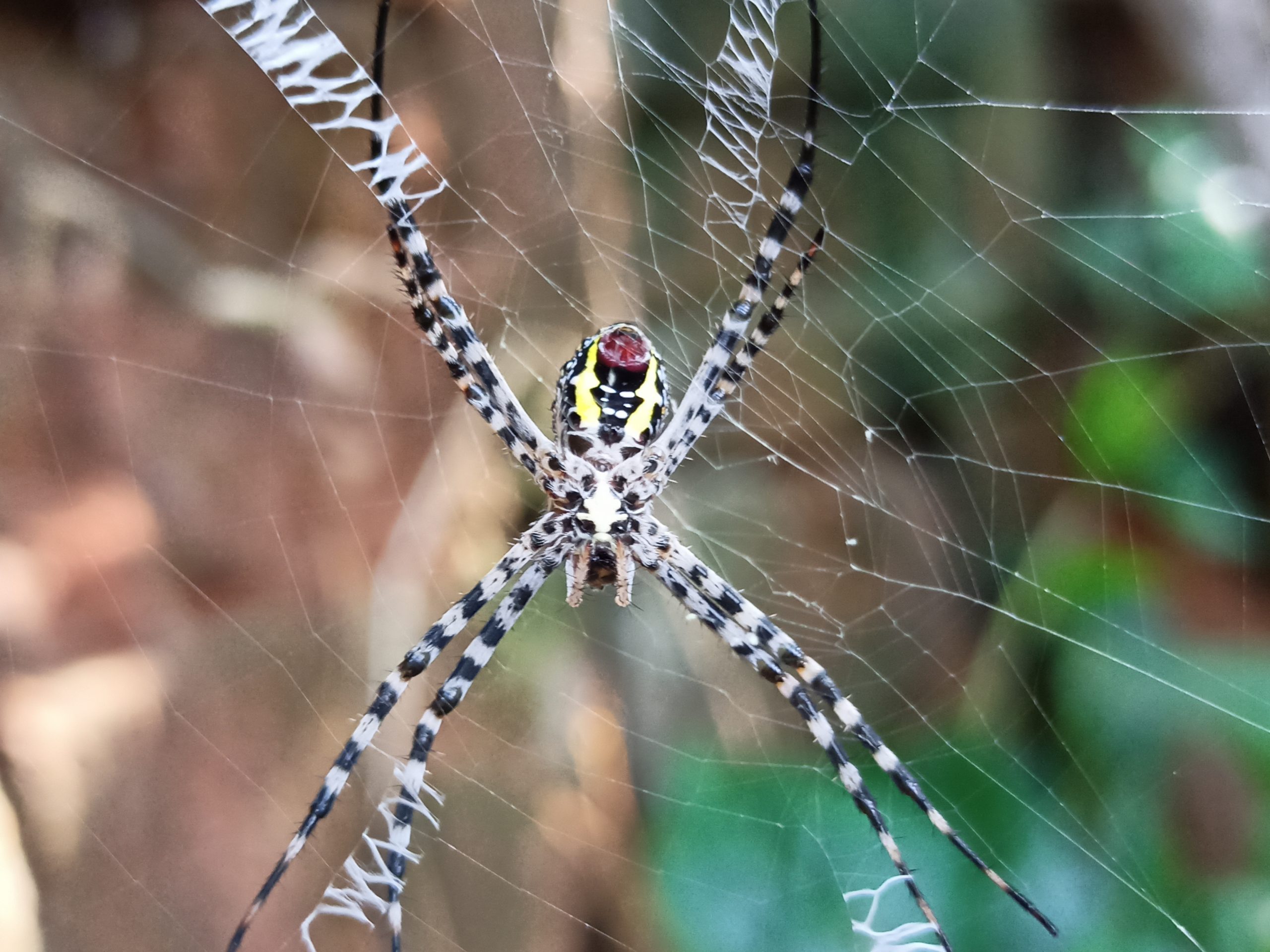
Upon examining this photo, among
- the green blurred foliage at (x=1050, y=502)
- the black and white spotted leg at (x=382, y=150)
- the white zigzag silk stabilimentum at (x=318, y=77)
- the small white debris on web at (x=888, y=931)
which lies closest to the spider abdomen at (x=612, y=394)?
the black and white spotted leg at (x=382, y=150)

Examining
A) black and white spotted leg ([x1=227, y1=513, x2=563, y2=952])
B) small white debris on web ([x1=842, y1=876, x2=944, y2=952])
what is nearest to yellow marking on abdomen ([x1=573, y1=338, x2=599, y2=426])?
black and white spotted leg ([x1=227, y1=513, x2=563, y2=952])

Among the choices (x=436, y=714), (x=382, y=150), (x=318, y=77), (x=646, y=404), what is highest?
(x=318, y=77)

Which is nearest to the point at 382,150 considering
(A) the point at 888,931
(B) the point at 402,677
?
(B) the point at 402,677

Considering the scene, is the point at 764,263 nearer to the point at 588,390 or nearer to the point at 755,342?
the point at 755,342

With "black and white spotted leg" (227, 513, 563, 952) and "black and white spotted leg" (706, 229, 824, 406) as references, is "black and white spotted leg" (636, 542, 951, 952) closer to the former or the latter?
"black and white spotted leg" (227, 513, 563, 952)

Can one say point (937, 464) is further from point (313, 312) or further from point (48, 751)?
point (48, 751)

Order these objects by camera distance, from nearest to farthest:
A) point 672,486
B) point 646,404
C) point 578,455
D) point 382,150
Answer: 1. point 382,150
2. point 646,404
3. point 578,455
4. point 672,486

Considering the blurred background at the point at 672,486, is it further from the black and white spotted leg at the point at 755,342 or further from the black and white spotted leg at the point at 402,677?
the black and white spotted leg at the point at 755,342
